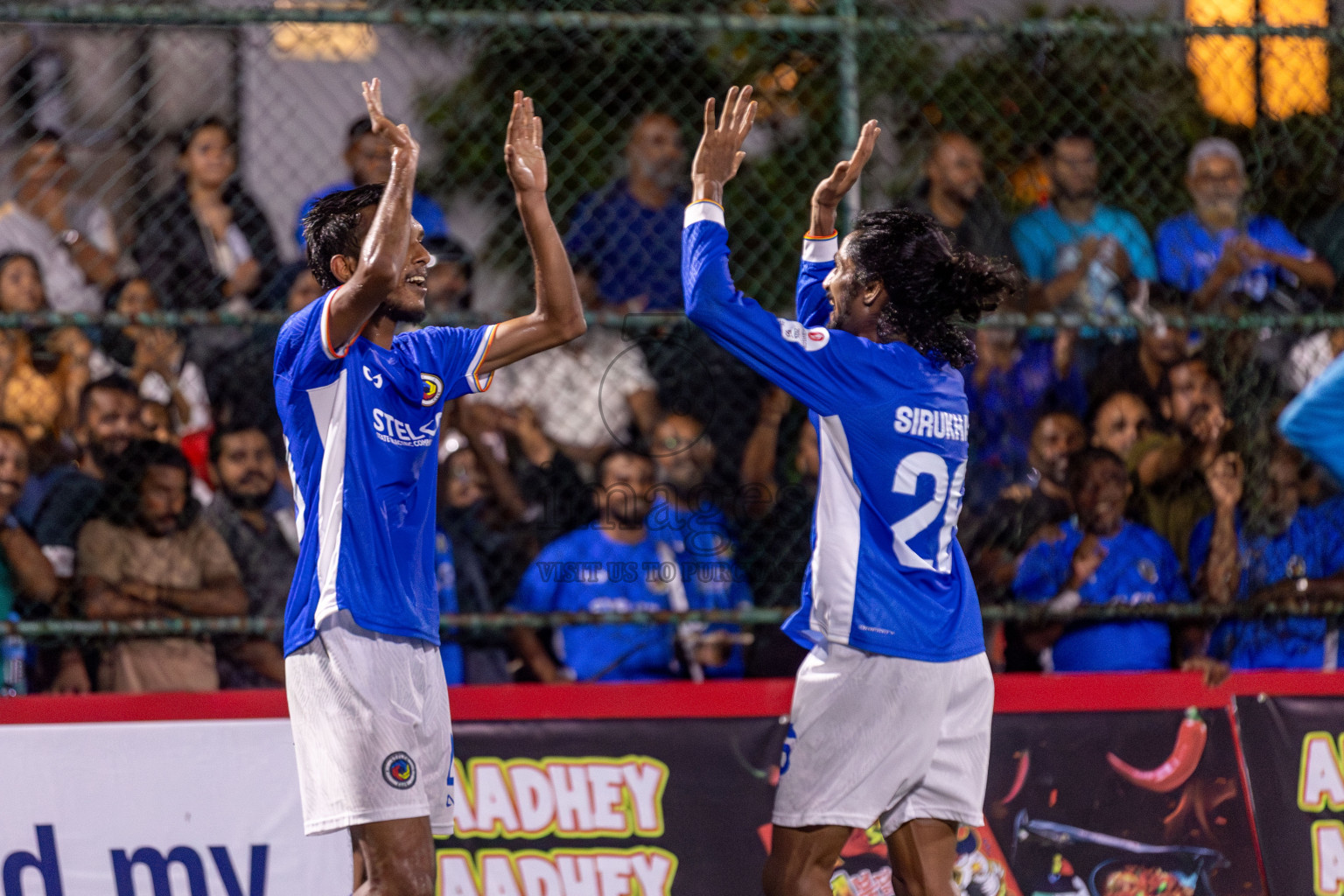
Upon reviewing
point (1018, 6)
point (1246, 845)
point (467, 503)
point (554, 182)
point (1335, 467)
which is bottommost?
point (1246, 845)

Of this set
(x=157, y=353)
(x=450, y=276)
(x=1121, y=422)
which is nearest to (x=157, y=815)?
(x=157, y=353)

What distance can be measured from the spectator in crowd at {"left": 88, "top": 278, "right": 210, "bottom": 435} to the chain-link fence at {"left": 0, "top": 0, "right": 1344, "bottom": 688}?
0.05 feet

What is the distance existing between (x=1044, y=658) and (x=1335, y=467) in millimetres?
2437

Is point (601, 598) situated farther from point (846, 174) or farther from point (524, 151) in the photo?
Answer: point (524, 151)

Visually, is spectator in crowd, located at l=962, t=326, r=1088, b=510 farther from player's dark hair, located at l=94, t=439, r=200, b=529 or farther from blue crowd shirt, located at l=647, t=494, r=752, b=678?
player's dark hair, located at l=94, t=439, r=200, b=529

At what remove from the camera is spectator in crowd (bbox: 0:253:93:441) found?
5070mm

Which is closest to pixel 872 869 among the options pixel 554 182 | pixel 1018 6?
pixel 554 182

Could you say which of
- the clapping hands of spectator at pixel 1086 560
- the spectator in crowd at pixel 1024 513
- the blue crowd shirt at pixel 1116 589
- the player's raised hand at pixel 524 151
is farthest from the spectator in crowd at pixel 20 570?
the clapping hands of spectator at pixel 1086 560

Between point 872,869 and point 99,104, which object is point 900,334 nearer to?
point 872,869

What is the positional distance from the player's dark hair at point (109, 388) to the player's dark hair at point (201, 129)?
1.02 m

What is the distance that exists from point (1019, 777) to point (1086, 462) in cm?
121

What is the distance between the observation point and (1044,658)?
4918 mm

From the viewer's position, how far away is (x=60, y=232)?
5520mm

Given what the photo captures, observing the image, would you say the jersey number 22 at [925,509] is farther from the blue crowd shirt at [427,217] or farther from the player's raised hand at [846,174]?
the blue crowd shirt at [427,217]
